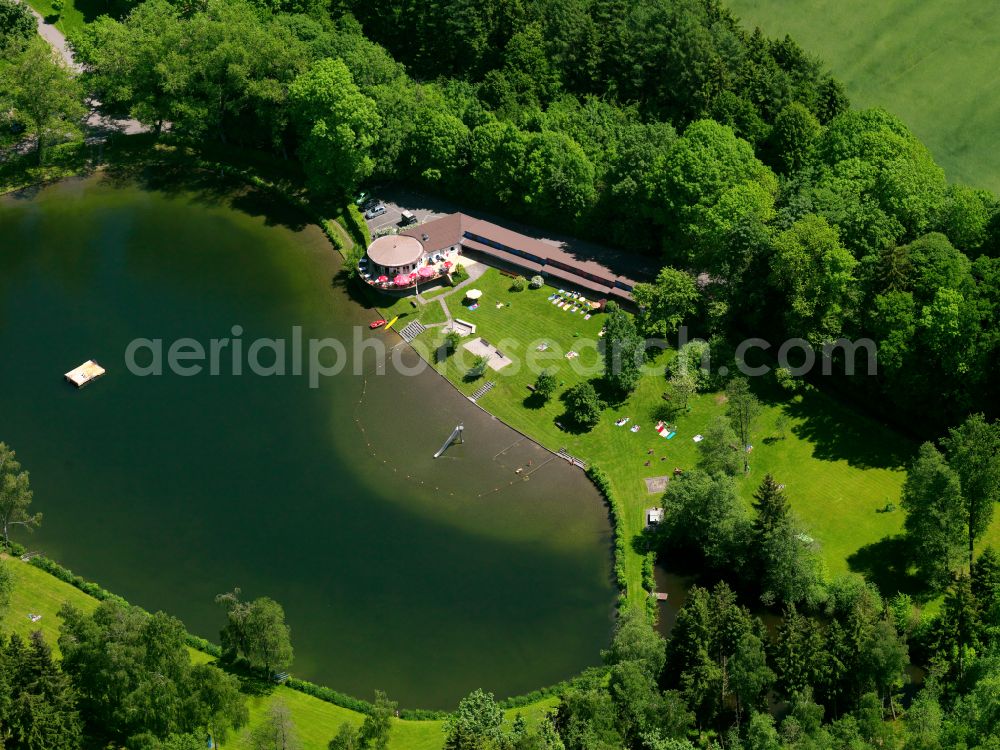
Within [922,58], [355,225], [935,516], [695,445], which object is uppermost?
[922,58]

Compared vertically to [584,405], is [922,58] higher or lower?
higher

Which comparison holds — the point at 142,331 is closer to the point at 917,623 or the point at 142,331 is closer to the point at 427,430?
the point at 427,430

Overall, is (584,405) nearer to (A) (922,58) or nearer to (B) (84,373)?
(B) (84,373)

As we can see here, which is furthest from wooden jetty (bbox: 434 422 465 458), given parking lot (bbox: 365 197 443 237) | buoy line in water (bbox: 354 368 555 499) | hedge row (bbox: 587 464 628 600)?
parking lot (bbox: 365 197 443 237)

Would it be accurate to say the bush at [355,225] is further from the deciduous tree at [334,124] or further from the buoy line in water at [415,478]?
the buoy line in water at [415,478]

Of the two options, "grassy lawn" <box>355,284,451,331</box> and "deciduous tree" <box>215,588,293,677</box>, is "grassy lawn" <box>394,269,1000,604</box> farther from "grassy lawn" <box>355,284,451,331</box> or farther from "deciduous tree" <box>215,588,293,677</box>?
"deciduous tree" <box>215,588,293,677</box>

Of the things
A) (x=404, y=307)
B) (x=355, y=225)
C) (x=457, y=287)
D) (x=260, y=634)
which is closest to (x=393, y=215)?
(x=355, y=225)
